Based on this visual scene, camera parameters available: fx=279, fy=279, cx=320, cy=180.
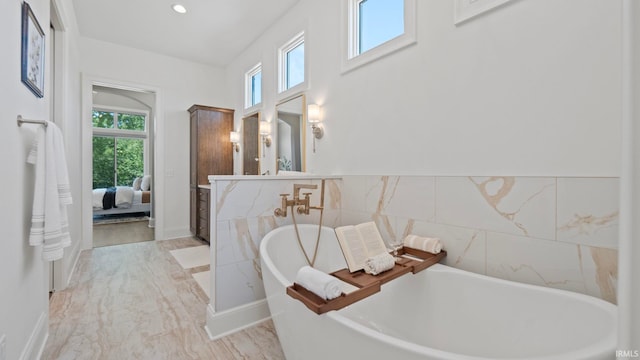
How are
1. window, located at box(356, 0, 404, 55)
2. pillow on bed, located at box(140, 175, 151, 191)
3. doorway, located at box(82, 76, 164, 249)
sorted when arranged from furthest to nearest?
pillow on bed, located at box(140, 175, 151, 191) < doorway, located at box(82, 76, 164, 249) < window, located at box(356, 0, 404, 55)

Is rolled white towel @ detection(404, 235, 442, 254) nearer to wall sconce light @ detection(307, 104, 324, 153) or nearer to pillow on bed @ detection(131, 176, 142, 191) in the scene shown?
wall sconce light @ detection(307, 104, 324, 153)

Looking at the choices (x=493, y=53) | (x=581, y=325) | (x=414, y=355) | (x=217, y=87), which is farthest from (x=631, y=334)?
(x=217, y=87)

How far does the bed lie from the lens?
19.0 ft

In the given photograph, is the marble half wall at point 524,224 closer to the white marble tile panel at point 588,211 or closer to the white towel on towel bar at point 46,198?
the white marble tile panel at point 588,211

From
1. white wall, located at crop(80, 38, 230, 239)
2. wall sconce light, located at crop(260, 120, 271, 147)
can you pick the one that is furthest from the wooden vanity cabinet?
wall sconce light, located at crop(260, 120, 271, 147)

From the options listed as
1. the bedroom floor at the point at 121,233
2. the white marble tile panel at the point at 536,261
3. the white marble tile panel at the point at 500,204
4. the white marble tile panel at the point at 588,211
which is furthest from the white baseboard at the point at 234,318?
the bedroom floor at the point at 121,233

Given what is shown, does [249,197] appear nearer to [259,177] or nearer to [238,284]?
[259,177]

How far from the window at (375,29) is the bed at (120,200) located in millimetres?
5827

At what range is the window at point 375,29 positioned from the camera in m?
2.01

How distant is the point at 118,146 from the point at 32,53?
7.01 meters

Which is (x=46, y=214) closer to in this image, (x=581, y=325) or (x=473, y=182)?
(x=473, y=182)

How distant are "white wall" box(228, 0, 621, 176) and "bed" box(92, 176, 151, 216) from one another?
5.65 m

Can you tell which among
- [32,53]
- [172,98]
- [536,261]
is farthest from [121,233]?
[536,261]

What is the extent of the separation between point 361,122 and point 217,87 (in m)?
3.55
